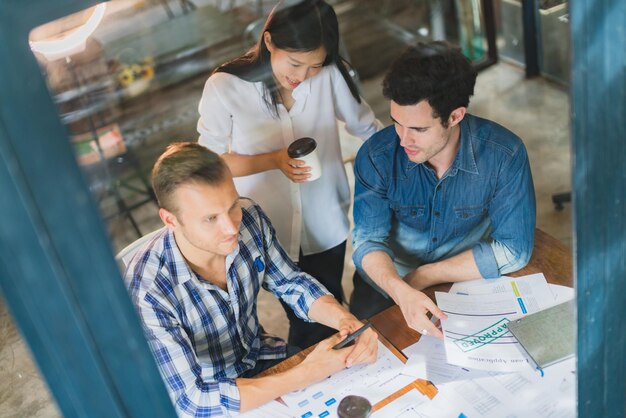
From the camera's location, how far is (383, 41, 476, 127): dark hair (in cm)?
174

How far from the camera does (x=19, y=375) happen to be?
122cm

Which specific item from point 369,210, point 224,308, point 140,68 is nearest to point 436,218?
point 369,210

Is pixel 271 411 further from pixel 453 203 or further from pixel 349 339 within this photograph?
pixel 453 203

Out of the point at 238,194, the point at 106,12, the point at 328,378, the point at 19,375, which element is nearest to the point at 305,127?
the point at 238,194

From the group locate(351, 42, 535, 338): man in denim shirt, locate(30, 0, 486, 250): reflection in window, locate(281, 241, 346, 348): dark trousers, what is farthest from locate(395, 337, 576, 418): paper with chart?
locate(30, 0, 486, 250): reflection in window

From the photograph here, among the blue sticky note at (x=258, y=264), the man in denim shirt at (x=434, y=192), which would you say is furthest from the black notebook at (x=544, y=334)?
the blue sticky note at (x=258, y=264)

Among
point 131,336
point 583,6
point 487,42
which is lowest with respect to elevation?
point 487,42

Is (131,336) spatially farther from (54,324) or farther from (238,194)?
(238,194)

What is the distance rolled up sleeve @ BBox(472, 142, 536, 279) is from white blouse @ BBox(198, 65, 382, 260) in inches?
14.5

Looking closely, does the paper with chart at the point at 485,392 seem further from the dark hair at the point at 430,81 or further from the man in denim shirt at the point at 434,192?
the dark hair at the point at 430,81

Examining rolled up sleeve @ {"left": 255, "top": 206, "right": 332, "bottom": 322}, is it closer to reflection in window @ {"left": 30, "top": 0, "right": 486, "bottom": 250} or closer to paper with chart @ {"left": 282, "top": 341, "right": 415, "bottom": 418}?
paper with chart @ {"left": 282, "top": 341, "right": 415, "bottom": 418}

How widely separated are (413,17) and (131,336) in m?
1.54

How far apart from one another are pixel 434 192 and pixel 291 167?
39cm

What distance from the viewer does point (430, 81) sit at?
5.74ft
